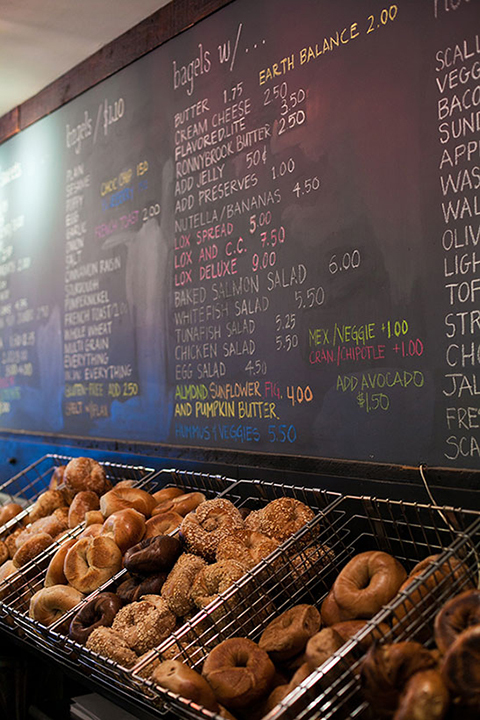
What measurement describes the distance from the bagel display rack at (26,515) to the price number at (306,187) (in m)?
1.56

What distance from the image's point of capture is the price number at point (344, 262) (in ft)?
8.99

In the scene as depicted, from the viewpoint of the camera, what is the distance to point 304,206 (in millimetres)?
2977

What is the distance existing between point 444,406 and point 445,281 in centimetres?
42

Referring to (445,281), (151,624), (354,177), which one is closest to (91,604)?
(151,624)

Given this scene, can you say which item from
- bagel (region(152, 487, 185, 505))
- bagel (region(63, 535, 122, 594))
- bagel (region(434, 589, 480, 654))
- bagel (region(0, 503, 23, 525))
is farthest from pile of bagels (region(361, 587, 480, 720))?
bagel (region(0, 503, 23, 525))

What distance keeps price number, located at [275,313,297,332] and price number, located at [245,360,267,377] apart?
0.18 m

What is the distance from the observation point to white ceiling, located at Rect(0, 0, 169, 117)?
397cm

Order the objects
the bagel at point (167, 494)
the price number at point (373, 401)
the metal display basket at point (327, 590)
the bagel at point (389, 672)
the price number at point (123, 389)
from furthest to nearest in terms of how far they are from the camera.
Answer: the price number at point (123, 389) < the bagel at point (167, 494) < the price number at point (373, 401) < the metal display basket at point (327, 590) < the bagel at point (389, 672)

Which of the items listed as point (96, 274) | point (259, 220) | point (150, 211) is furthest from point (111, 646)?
point (96, 274)

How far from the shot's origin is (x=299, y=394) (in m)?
2.98

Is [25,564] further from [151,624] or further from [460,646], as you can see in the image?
[460,646]

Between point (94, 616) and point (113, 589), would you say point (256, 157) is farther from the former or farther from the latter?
point (94, 616)

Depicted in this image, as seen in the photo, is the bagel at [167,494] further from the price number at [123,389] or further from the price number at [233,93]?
the price number at [233,93]

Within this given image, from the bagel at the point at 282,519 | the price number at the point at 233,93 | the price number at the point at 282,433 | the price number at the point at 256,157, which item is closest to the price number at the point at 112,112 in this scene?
the price number at the point at 233,93
